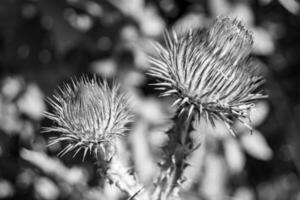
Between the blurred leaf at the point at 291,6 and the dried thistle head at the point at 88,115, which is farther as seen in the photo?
the blurred leaf at the point at 291,6

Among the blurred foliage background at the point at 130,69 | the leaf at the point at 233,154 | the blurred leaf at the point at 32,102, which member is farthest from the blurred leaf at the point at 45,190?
the leaf at the point at 233,154

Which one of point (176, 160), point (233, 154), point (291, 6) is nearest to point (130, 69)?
point (233, 154)

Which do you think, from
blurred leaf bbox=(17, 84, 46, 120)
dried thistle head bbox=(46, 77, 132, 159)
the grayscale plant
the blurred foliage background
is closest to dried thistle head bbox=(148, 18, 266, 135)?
the grayscale plant

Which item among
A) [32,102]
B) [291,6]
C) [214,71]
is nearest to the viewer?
[214,71]

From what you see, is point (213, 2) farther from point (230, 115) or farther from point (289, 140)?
point (230, 115)

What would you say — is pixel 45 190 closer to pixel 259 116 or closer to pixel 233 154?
pixel 233 154

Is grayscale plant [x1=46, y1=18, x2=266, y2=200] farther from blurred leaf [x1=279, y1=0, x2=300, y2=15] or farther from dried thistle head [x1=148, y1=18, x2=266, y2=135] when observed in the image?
blurred leaf [x1=279, y1=0, x2=300, y2=15]

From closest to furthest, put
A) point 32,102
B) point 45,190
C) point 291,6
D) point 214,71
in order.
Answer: point 214,71 < point 291,6 < point 45,190 < point 32,102

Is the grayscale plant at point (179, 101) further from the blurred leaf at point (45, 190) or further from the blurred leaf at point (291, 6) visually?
the blurred leaf at point (45, 190)
